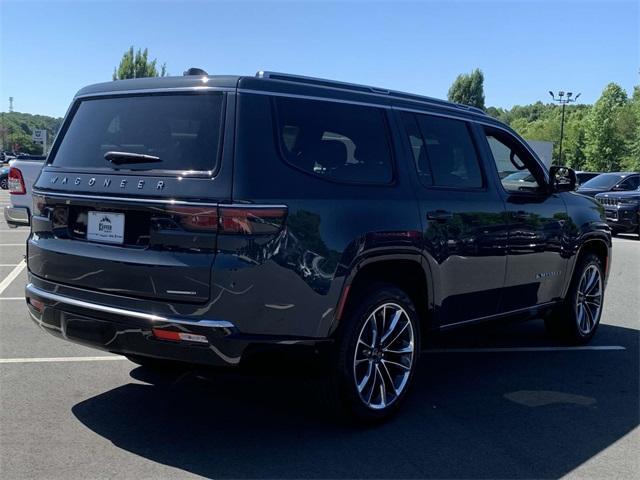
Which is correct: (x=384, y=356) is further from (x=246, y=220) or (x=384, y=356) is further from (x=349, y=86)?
(x=349, y=86)

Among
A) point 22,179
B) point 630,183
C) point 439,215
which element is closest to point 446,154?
point 439,215

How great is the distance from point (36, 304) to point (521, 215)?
3574mm

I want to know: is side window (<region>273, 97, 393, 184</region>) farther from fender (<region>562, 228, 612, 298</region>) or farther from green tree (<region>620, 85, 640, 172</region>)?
green tree (<region>620, 85, 640, 172</region>)

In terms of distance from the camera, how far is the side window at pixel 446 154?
4.77m

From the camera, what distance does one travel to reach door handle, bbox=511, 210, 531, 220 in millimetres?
5348

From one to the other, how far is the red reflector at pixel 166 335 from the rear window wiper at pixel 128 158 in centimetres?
94

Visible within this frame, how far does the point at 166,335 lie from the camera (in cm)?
360

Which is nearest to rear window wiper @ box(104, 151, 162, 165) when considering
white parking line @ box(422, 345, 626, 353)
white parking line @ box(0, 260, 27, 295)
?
white parking line @ box(422, 345, 626, 353)

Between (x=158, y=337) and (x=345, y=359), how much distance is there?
1066 millimetres

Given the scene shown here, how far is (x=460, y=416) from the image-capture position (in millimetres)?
4500

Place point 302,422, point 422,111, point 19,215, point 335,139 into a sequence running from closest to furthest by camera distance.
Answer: point 335,139 < point 302,422 < point 422,111 < point 19,215

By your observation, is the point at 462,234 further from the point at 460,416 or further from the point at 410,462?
the point at 410,462

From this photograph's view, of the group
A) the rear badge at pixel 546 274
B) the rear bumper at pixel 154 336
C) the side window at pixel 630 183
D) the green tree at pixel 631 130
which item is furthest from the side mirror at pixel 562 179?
the green tree at pixel 631 130

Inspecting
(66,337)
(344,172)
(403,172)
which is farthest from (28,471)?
(403,172)
